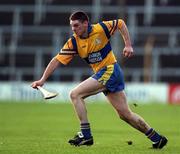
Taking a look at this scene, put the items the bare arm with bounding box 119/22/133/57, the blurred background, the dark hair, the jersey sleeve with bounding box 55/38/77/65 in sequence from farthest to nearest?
the blurred background
the jersey sleeve with bounding box 55/38/77/65
the dark hair
the bare arm with bounding box 119/22/133/57

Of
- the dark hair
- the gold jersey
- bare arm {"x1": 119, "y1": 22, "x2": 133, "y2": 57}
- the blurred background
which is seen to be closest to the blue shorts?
the gold jersey

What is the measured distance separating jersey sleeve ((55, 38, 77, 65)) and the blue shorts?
580 mm

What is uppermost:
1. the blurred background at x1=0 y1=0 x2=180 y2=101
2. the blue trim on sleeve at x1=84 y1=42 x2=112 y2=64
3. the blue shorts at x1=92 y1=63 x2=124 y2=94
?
the blue trim on sleeve at x1=84 y1=42 x2=112 y2=64

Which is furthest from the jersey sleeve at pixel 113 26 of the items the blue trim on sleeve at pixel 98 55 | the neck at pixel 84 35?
the neck at pixel 84 35

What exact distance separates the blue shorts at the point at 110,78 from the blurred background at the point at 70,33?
30.8m

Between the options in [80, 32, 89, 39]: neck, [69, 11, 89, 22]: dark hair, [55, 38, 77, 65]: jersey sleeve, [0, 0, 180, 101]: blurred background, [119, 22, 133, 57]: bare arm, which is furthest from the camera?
[0, 0, 180, 101]: blurred background

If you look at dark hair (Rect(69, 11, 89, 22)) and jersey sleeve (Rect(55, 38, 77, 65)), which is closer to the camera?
dark hair (Rect(69, 11, 89, 22))

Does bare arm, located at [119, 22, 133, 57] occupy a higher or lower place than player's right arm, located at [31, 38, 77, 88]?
higher

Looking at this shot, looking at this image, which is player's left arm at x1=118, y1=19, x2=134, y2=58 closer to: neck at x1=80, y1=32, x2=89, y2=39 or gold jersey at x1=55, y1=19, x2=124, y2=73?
gold jersey at x1=55, y1=19, x2=124, y2=73

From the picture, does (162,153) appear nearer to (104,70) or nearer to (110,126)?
(104,70)

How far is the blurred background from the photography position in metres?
46.7

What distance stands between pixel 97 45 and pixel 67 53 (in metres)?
0.60

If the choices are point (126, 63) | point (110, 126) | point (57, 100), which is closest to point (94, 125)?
point (110, 126)

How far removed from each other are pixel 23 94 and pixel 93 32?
1213 inches
